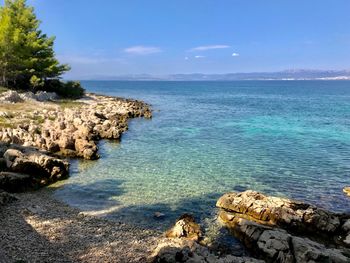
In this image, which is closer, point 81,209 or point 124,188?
point 81,209

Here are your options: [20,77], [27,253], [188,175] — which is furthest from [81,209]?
[20,77]

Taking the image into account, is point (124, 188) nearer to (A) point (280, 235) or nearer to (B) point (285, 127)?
(A) point (280, 235)

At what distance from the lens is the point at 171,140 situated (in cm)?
4975

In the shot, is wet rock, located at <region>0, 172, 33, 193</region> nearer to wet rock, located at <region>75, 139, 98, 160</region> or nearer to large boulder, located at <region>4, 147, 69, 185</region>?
large boulder, located at <region>4, 147, 69, 185</region>

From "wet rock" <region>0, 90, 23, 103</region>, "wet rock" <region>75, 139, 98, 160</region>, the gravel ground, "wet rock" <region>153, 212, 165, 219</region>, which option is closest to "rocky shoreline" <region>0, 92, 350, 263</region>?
the gravel ground

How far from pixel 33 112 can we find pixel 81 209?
34109 mm

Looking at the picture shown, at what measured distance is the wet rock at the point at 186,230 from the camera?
1994 cm

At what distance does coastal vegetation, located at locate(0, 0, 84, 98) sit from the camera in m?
75.6

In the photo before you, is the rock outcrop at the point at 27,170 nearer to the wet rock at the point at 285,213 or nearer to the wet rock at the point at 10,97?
the wet rock at the point at 285,213

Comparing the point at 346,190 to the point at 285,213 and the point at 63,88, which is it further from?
the point at 63,88

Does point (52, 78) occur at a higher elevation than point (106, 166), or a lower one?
higher

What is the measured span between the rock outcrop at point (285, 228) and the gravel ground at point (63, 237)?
5041 mm

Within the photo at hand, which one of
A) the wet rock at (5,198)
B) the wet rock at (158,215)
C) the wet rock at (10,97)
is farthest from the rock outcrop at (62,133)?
the wet rock at (158,215)

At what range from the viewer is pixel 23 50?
77.8 metres
